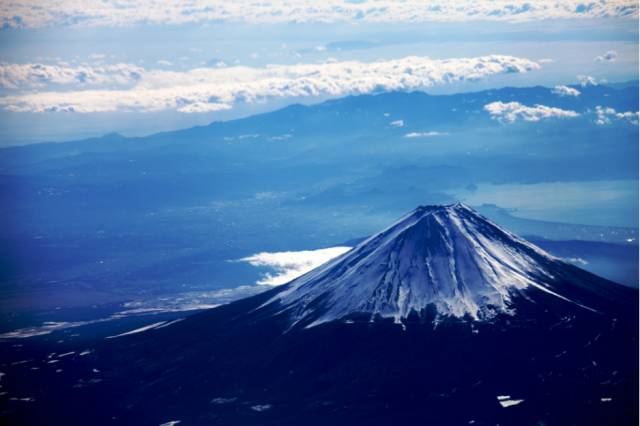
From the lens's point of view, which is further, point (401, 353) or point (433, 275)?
point (433, 275)

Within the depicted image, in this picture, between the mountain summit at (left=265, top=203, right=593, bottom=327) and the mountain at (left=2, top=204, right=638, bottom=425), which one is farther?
the mountain summit at (left=265, top=203, right=593, bottom=327)

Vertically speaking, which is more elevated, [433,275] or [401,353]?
[433,275]

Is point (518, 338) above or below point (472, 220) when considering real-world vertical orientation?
below

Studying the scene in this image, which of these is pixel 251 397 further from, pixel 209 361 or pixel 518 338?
pixel 518 338

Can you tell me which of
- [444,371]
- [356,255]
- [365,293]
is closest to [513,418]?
[444,371]

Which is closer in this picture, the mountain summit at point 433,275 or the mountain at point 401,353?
the mountain at point 401,353
